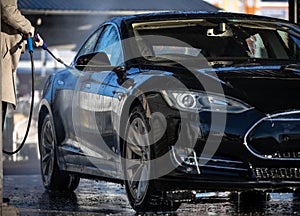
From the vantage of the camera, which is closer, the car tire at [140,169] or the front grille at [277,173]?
the front grille at [277,173]

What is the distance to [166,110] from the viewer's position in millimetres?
6973

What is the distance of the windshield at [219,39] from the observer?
8125mm

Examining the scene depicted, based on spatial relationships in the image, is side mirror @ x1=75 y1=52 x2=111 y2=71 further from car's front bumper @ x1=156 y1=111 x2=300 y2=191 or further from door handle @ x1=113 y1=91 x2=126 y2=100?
car's front bumper @ x1=156 y1=111 x2=300 y2=191

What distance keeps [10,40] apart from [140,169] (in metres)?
2.05

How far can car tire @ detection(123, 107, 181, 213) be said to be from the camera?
709 cm

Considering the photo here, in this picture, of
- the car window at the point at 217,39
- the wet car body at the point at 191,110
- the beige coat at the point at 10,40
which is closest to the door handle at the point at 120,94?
the wet car body at the point at 191,110

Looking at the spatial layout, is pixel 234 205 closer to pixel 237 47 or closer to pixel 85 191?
pixel 237 47

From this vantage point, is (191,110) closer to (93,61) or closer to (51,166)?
(93,61)

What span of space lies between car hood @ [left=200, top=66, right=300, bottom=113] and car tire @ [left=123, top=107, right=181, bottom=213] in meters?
0.56

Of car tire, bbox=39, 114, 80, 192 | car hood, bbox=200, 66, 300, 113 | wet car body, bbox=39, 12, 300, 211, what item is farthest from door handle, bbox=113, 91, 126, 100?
car tire, bbox=39, 114, 80, 192

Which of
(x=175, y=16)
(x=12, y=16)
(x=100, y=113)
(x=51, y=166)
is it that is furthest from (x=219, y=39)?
(x=51, y=166)

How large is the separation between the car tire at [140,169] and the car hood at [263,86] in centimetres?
56

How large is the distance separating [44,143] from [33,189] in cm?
44

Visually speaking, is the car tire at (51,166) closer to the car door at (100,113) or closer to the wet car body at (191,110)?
the wet car body at (191,110)
